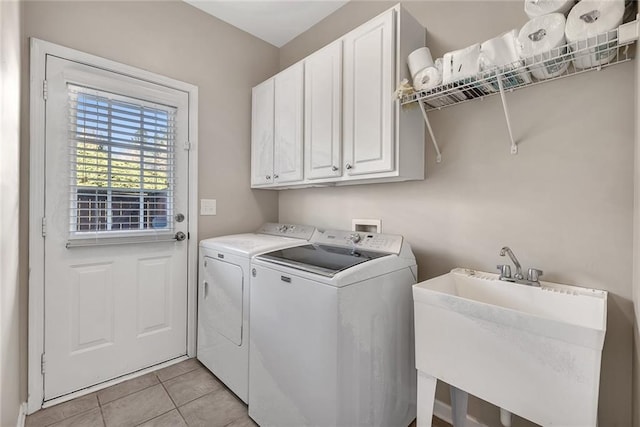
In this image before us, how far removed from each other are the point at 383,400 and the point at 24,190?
2270mm

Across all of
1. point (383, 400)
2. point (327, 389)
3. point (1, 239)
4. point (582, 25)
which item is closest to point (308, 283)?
point (327, 389)

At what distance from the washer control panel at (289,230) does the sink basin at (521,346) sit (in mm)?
1081

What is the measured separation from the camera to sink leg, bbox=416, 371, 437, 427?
1.31 m

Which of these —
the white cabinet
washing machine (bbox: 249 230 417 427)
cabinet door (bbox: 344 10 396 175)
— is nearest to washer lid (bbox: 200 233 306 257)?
washing machine (bbox: 249 230 417 427)

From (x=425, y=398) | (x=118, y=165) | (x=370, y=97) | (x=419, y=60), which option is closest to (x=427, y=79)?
(x=419, y=60)

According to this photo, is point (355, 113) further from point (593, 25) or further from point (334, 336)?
point (334, 336)

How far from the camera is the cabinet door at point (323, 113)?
6.06 feet

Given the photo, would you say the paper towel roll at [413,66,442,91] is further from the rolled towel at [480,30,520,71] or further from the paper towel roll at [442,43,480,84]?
the rolled towel at [480,30,520,71]

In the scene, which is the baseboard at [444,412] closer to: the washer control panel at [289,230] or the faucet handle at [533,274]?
the faucet handle at [533,274]

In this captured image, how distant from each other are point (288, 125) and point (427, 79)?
1064 millimetres

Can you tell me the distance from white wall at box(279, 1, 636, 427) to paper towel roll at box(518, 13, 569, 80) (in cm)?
20

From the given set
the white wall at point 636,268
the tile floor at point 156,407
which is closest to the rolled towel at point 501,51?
the white wall at point 636,268

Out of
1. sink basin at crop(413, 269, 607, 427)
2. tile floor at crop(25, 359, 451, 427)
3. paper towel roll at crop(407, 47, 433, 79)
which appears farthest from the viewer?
tile floor at crop(25, 359, 451, 427)

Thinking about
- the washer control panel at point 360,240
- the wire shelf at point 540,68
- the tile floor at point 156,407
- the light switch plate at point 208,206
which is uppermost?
the wire shelf at point 540,68
